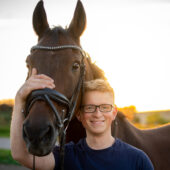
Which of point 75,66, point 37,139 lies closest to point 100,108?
point 75,66

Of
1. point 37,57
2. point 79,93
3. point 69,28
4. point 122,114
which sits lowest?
point 122,114

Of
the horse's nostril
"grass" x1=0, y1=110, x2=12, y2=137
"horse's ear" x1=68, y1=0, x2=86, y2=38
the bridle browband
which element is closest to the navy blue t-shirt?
the bridle browband

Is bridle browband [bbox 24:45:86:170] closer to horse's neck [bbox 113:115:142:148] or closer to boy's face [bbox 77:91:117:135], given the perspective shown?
boy's face [bbox 77:91:117:135]

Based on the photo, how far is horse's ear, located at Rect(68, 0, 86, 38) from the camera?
2.69 m

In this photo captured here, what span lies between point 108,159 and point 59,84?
0.85 m

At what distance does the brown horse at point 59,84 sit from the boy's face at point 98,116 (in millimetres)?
238

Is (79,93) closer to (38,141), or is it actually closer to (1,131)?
(38,141)

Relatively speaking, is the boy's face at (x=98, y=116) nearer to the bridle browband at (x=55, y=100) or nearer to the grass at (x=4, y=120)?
the bridle browband at (x=55, y=100)

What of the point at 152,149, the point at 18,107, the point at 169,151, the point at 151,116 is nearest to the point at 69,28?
the point at 18,107

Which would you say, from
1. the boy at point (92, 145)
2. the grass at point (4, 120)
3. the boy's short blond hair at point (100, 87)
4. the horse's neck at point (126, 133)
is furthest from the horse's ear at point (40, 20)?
the grass at point (4, 120)

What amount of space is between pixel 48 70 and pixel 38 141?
70 centimetres

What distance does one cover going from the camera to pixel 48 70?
2.01 m

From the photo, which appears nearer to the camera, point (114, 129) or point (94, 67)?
point (114, 129)

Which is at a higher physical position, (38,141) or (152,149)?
(38,141)
